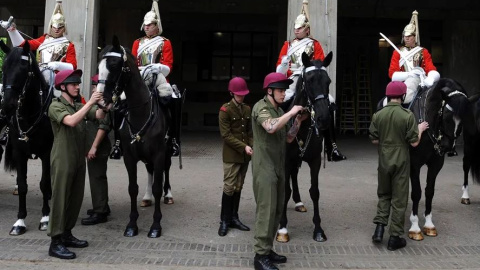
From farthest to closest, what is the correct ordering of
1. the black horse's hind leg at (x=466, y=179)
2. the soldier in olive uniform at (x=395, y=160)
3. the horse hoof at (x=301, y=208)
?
1. the black horse's hind leg at (x=466, y=179)
2. the horse hoof at (x=301, y=208)
3. the soldier in olive uniform at (x=395, y=160)

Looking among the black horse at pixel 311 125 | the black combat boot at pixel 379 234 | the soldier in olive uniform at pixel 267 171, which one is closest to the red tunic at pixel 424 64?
the black horse at pixel 311 125

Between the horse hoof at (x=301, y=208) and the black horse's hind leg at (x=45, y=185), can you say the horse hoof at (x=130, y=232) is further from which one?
the horse hoof at (x=301, y=208)

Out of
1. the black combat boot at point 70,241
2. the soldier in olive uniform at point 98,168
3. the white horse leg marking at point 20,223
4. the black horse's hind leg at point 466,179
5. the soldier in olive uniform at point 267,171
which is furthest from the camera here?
the black horse's hind leg at point 466,179

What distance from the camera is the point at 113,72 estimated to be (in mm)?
5789

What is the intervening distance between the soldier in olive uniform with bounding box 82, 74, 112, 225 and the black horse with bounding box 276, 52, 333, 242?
8.91 ft

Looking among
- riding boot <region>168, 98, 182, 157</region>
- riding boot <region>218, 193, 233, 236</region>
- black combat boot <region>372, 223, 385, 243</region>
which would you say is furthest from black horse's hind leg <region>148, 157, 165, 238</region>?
black combat boot <region>372, 223, 385, 243</region>

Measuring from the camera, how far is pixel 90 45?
40.7 feet

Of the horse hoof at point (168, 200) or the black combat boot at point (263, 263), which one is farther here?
the horse hoof at point (168, 200)

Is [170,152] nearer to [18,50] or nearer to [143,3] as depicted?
[18,50]

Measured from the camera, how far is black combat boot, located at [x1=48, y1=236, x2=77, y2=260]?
213 inches

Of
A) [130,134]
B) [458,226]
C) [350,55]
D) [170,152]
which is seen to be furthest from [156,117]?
[350,55]

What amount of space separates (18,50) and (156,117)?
2.01 metres

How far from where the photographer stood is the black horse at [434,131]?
6270 mm

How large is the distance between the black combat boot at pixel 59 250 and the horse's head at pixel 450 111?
16.7 ft
